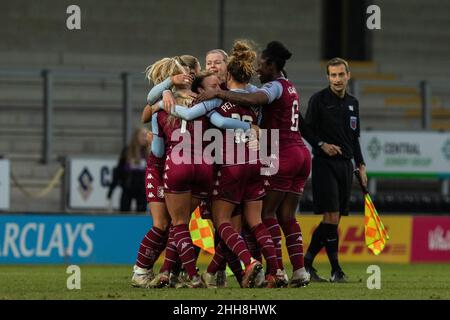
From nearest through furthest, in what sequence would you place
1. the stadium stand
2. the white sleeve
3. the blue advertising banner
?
the white sleeve → the blue advertising banner → the stadium stand

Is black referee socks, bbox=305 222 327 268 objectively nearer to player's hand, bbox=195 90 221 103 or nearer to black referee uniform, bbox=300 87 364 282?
black referee uniform, bbox=300 87 364 282

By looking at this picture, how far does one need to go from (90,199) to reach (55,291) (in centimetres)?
943

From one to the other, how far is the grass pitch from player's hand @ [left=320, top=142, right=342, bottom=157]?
1.22 meters

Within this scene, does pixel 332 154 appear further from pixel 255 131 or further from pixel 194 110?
pixel 194 110

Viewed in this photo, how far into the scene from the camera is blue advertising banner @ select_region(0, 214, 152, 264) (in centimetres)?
1797

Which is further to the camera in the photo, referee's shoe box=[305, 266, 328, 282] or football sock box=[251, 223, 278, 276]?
referee's shoe box=[305, 266, 328, 282]

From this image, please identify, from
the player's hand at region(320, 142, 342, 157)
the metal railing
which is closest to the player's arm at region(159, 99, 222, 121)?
the player's hand at region(320, 142, 342, 157)

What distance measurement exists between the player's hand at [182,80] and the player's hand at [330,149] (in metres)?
2.19

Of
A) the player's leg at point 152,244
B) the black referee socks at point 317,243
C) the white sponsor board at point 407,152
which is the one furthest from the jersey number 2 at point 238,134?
the white sponsor board at point 407,152

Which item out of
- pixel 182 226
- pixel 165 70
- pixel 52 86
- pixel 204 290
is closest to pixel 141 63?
pixel 52 86

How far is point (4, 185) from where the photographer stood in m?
19.9

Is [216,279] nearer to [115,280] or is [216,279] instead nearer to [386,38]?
[115,280]

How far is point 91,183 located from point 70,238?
9.13 ft

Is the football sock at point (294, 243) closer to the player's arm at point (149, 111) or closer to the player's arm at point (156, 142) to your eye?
the player's arm at point (156, 142)
